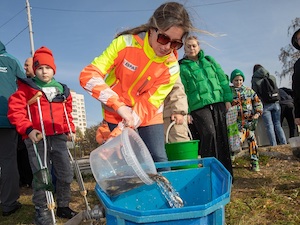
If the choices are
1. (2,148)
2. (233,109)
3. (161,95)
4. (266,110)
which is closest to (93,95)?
(161,95)

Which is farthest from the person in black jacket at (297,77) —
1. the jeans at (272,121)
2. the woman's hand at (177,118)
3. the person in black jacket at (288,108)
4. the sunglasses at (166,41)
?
the person in black jacket at (288,108)

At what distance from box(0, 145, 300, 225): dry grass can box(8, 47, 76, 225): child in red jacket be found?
13.3 inches

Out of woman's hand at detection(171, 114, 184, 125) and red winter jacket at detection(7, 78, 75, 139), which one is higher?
red winter jacket at detection(7, 78, 75, 139)

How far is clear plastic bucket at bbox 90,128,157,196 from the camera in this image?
1.63 meters

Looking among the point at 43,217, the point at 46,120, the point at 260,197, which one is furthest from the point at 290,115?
the point at 43,217

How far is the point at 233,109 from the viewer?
16.9 ft

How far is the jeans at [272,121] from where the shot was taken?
660 cm

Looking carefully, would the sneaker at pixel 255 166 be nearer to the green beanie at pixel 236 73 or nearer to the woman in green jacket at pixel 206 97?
the woman in green jacket at pixel 206 97

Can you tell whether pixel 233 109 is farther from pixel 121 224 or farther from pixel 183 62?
pixel 121 224

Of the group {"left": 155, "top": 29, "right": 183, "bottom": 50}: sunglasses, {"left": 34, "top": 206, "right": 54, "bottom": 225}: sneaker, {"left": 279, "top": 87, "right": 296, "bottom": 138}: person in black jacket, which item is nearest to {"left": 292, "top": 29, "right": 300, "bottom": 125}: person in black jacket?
{"left": 155, "top": 29, "right": 183, "bottom": 50}: sunglasses

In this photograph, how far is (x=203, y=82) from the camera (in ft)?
13.1

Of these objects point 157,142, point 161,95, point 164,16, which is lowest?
point 157,142

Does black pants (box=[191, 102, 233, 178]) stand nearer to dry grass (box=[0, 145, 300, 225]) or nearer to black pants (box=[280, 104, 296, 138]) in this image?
dry grass (box=[0, 145, 300, 225])

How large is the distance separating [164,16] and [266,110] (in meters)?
5.16
